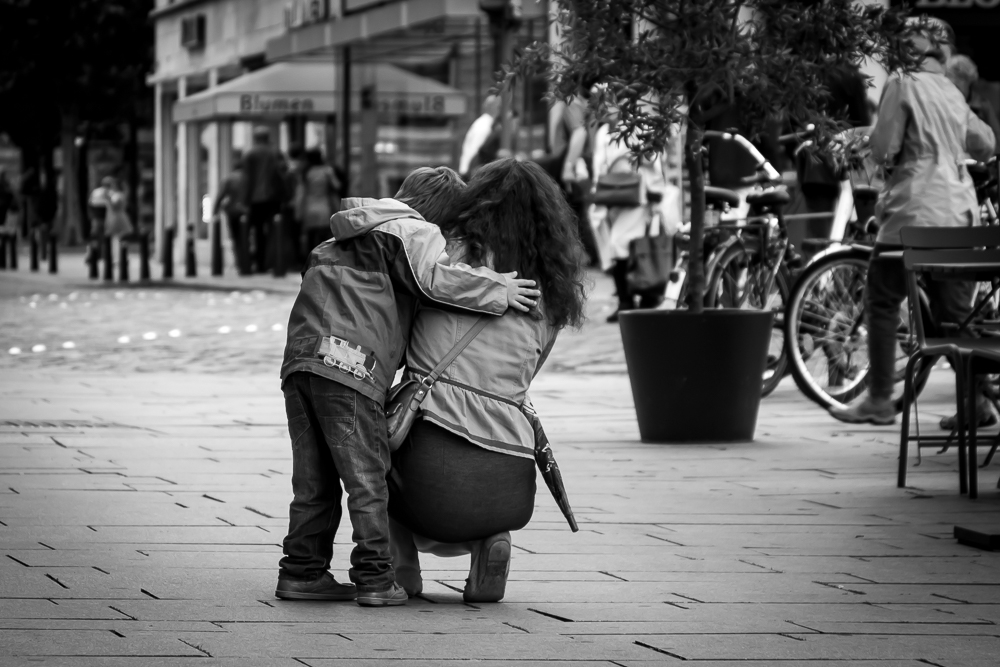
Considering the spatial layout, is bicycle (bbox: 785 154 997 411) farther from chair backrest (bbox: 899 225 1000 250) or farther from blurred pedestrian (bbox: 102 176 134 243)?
blurred pedestrian (bbox: 102 176 134 243)

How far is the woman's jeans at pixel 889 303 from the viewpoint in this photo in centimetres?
809

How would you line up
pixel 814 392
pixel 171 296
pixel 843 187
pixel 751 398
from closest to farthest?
pixel 751 398
pixel 814 392
pixel 843 187
pixel 171 296

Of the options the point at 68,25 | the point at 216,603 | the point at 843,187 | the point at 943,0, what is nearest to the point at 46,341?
the point at 843,187

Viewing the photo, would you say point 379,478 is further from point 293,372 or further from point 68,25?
point 68,25

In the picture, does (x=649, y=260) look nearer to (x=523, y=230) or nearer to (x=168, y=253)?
(x=523, y=230)

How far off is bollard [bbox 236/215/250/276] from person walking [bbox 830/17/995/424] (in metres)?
19.1

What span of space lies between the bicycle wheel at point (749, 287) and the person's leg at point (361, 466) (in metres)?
5.26

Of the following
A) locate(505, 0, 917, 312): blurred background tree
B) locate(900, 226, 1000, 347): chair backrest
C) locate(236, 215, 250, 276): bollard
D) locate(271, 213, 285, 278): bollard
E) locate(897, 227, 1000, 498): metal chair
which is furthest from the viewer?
locate(236, 215, 250, 276): bollard

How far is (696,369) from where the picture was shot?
7.74m

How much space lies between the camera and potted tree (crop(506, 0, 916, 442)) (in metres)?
7.55

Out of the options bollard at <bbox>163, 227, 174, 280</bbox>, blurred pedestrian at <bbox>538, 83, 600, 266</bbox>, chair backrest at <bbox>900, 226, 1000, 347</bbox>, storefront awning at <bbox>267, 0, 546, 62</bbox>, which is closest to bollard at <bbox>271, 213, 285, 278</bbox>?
bollard at <bbox>163, 227, 174, 280</bbox>

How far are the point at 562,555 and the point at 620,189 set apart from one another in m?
8.35

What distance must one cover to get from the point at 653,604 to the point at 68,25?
145ft

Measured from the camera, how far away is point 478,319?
4602 millimetres
